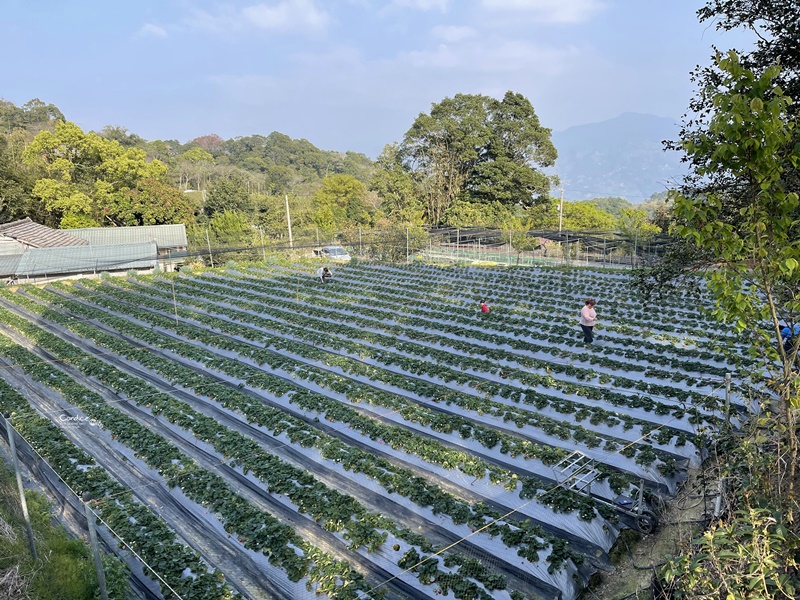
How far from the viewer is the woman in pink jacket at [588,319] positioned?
1148 cm

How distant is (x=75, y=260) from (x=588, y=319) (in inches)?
1008

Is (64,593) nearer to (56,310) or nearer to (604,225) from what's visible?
(56,310)

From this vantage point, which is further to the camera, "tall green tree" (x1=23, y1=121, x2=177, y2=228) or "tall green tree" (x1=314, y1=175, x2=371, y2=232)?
"tall green tree" (x1=314, y1=175, x2=371, y2=232)

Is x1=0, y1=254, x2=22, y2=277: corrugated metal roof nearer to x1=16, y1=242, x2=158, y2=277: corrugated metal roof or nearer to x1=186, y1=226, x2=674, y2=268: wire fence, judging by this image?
x1=16, y1=242, x2=158, y2=277: corrugated metal roof

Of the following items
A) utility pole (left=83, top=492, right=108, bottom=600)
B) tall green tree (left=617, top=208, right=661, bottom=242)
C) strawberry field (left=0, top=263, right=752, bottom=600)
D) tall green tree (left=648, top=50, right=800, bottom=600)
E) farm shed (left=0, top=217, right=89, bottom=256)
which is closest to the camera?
tall green tree (left=648, top=50, right=800, bottom=600)

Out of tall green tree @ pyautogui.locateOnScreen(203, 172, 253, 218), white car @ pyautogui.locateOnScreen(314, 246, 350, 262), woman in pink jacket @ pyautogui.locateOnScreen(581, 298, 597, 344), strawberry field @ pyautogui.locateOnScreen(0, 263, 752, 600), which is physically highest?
tall green tree @ pyautogui.locateOnScreen(203, 172, 253, 218)

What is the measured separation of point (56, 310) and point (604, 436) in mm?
17984

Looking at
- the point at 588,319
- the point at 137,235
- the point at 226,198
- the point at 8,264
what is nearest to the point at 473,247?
the point at 588,319

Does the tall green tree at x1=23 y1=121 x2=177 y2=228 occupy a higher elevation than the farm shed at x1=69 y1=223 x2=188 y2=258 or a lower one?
higher

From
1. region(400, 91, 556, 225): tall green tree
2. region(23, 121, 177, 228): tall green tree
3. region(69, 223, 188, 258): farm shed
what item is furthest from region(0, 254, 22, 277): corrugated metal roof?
region(400, 91, 556, 225): tall green tree

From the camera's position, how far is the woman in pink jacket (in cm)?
1148

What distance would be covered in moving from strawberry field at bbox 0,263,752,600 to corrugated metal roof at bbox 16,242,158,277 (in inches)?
443

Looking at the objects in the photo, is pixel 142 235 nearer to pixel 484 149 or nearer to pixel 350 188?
pixel 350 188

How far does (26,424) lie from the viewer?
28.2 feet
